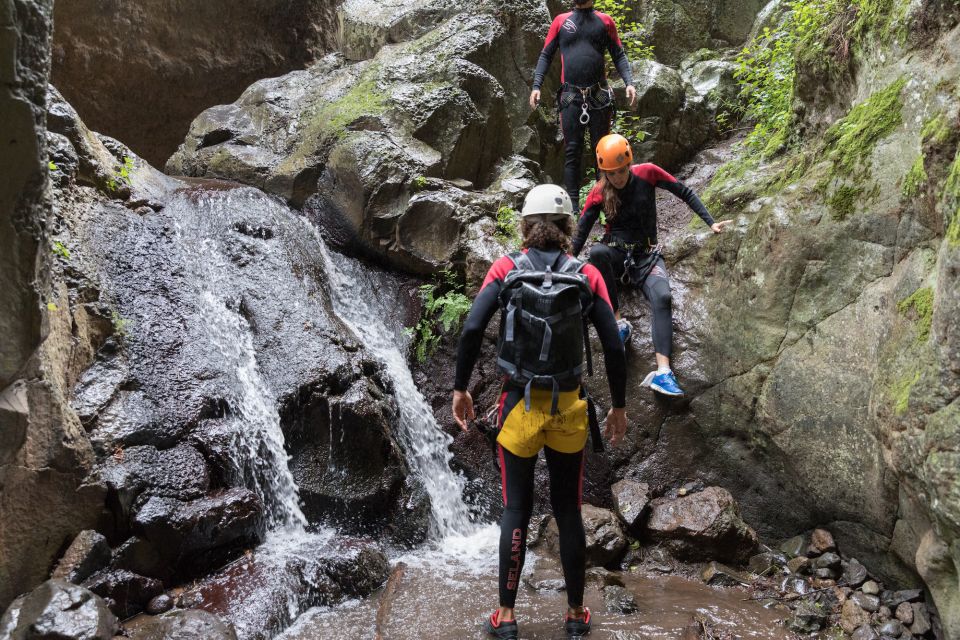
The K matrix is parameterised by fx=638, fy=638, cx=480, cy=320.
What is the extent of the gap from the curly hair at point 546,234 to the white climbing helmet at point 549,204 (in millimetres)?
41

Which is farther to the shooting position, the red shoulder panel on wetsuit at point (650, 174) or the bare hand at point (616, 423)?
the red shoulder panel on wetsuit at point (650, 174)

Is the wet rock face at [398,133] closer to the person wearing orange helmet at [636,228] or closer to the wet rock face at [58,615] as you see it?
the person wearing orange helmet at [636,228]

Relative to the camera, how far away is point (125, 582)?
4.29 m

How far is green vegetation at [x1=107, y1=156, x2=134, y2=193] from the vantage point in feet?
22.4

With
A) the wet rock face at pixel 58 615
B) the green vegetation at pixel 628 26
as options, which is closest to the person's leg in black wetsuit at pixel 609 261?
the wet rock face at pixel 58 615

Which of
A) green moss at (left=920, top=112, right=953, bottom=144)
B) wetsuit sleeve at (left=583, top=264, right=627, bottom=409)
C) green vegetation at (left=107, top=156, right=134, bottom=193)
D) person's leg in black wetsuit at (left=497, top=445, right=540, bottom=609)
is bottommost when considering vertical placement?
person's leg in black wetsuit at (left=497, top=445, right=540, bottom=609)

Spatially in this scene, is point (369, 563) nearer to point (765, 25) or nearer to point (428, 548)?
point (428, 548)

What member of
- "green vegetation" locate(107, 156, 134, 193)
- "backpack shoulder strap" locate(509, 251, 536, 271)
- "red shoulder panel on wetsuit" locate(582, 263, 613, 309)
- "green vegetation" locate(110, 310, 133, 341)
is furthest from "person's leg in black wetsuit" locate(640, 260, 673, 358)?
"green vegetation" locate(107, 156, 134, 193)

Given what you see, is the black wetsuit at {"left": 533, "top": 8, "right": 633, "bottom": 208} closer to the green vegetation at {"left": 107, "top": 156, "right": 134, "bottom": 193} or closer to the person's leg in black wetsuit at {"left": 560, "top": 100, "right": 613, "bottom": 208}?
the person's leg in black wetsuit at {"left": 560, "top": 100, "right": 613, "bottom": 208}

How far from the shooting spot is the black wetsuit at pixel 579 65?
262 inches

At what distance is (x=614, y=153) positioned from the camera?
5.38 metres

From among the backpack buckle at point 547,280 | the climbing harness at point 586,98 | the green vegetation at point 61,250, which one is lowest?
the backpack buckle at point 547,280

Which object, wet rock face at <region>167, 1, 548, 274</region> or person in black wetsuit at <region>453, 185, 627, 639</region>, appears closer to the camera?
person in black wetsuit at <region>453, 185, 627, 639</region>

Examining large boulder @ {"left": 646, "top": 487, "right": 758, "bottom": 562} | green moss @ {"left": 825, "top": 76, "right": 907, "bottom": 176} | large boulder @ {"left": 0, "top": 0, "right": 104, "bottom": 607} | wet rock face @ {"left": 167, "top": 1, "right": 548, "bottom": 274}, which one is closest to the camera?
large boulder @ {"left": 0, "top": 0, "right": 104, "bottom": 607}
